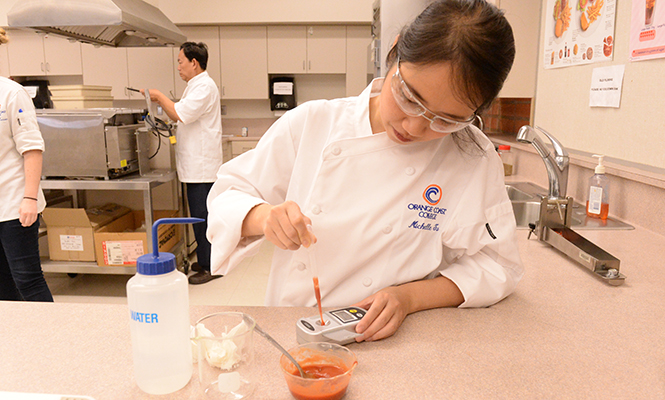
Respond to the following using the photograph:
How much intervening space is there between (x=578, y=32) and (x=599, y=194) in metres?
0.94

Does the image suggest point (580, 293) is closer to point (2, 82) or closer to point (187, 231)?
point (2, 82)

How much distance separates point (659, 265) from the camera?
1317 mm

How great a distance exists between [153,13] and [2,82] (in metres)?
1.57

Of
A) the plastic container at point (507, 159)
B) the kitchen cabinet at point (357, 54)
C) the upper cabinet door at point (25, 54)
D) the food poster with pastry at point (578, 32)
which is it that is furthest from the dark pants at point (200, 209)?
the upper cabinet door at point (25, 54)

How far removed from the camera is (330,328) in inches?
32.6

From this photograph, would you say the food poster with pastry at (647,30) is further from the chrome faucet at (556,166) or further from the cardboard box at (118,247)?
the cardboard box at (118,247)

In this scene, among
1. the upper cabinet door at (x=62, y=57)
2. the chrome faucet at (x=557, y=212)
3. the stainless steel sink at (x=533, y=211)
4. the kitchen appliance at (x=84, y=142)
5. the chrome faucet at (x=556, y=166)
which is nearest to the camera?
the chrome faucet at (x=557, y=212)

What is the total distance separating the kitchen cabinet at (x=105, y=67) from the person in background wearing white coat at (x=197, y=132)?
2.17 metres

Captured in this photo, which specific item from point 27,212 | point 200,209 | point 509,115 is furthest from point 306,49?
point 27,212

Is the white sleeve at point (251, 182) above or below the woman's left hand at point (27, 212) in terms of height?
above

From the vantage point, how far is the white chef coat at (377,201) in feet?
3.34

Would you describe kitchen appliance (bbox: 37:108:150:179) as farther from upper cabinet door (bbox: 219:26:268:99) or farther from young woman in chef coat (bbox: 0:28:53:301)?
upper cabinet door (bbox: 219:26:268:99)

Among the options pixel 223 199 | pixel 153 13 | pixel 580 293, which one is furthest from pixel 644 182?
pixel 153 13

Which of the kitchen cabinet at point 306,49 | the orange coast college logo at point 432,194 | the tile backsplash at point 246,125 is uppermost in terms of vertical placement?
the kitchen cabinet at point 306,49
